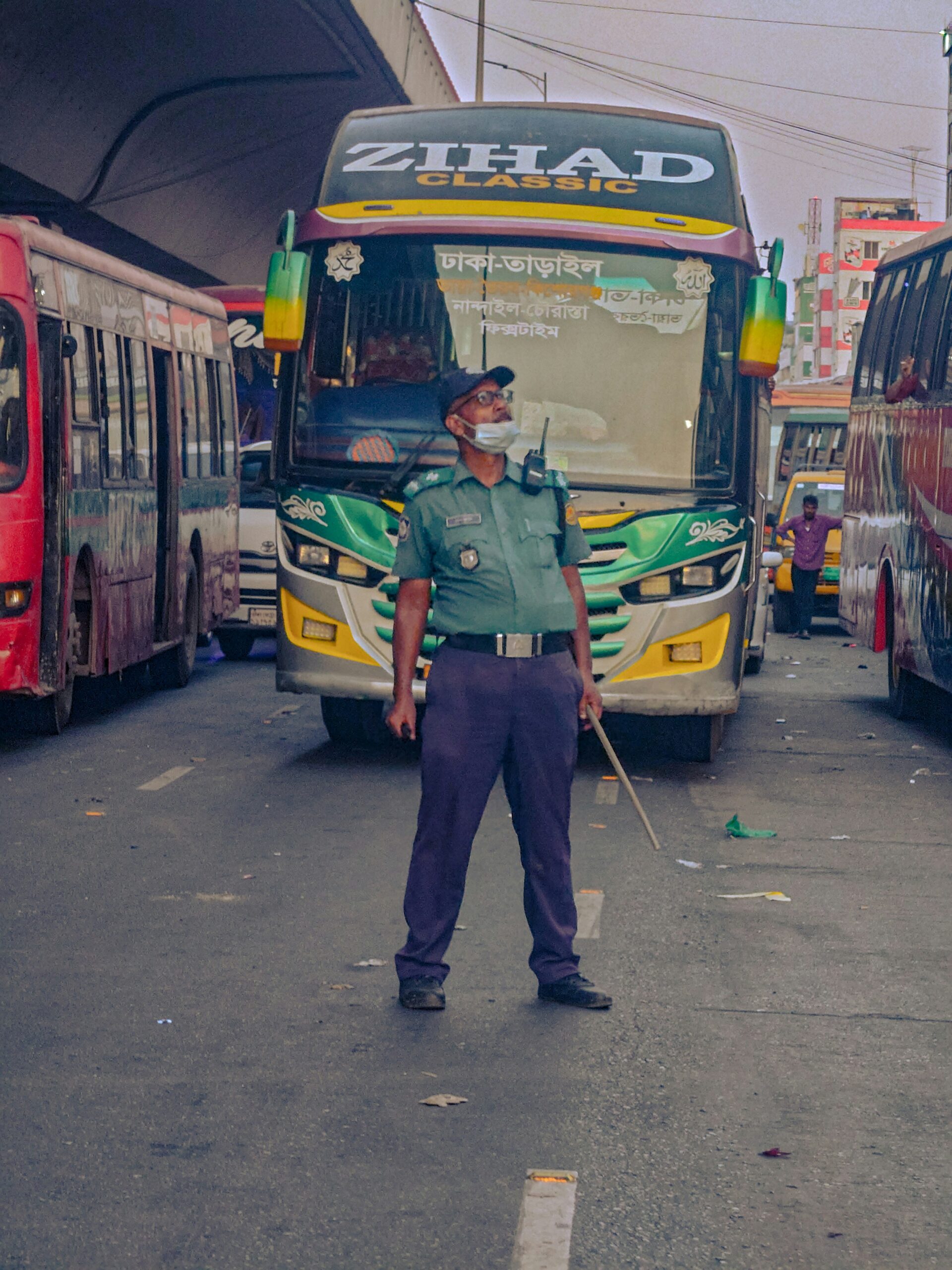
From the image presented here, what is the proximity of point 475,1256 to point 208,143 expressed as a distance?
2618cm

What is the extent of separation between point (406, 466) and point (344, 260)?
1.30m

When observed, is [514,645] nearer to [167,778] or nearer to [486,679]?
[486,679]

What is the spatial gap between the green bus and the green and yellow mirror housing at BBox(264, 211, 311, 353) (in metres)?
0.01

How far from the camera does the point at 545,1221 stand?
441 cm

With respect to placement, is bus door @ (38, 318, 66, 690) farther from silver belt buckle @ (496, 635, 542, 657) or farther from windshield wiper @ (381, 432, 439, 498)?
silver belt buckle @ (496, 635, 542, 657)

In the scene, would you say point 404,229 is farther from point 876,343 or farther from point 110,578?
point 876,343

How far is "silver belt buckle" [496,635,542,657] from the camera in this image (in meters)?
6.27

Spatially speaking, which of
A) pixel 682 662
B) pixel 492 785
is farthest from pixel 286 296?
pixel 492 785

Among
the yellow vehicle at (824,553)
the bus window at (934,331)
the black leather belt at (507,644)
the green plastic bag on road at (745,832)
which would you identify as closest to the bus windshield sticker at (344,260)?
the green plastic bag on road at (745,832)

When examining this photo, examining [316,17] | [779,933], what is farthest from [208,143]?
[779,933]

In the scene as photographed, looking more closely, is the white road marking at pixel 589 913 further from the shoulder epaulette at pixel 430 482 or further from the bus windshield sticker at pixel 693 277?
the bus windshield sticker at pixel 693 277

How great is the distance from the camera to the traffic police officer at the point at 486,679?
20.6 ft

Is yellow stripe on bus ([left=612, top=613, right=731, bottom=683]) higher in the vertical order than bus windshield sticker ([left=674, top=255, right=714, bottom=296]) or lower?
lower

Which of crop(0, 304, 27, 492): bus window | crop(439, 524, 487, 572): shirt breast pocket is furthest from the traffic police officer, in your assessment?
crop(0, 304, 27, 492): bus window
